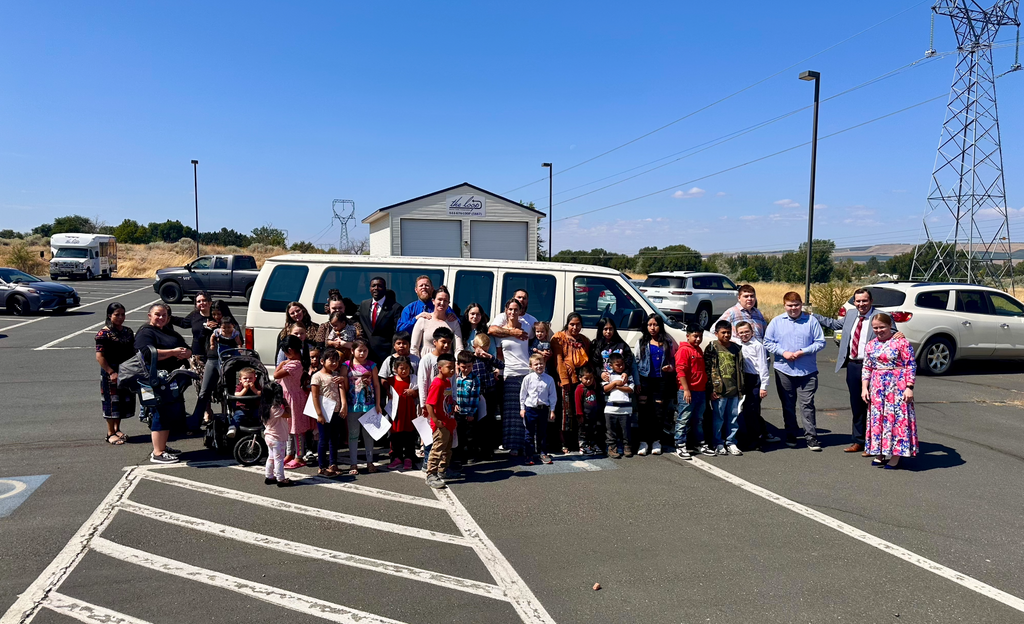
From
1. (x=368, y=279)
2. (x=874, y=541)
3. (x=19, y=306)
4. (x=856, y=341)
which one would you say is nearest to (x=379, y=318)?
(x=368, y=279)

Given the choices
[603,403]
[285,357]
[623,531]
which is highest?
[285,357]

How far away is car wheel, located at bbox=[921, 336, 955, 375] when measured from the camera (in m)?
12.1

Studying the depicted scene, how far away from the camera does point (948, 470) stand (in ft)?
21.1

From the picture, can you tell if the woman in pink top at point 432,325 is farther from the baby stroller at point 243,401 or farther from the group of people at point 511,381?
the baby stroller at point 243,401

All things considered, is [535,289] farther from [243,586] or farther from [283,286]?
[243,586]

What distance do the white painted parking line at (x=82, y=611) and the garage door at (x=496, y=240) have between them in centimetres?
1962

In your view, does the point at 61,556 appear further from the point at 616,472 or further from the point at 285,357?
the point at 616,472

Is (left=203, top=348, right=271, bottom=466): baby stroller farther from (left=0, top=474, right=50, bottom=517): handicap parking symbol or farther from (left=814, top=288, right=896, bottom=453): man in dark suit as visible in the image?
(left=814, top=288, right=896, bottom=453): man in dark suit

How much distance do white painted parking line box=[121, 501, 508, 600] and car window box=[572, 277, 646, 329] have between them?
12.4 feet

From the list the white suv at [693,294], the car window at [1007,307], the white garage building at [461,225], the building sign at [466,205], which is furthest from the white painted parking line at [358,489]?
the building sign at [466,205]

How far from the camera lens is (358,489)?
5668 mm

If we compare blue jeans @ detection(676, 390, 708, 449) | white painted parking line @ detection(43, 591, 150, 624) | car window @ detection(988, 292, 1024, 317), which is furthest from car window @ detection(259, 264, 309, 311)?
car window @ detection(988, 292, 1024, 317)

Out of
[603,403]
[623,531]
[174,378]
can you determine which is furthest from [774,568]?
[174,378]

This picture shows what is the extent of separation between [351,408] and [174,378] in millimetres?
1836
